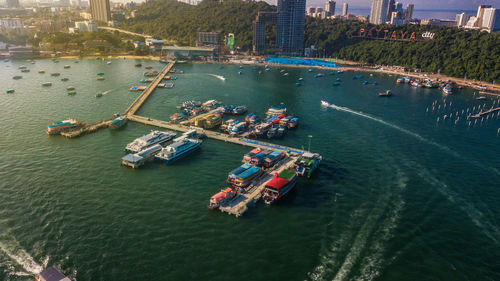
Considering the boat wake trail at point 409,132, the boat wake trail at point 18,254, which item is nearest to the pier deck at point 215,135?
the boat wake trail at point 409,132

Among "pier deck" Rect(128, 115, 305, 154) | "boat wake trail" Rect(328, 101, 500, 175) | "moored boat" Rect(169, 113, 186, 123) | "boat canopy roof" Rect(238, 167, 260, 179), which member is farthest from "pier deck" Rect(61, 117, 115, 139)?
"boat wake trail" Rect(328, 101, 500, 175)

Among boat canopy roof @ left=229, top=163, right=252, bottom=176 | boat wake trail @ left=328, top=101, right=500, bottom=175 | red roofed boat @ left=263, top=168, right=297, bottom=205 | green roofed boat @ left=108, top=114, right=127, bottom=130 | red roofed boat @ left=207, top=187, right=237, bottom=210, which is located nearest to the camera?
red roofed boat @ left=207, top=187, right=237, bottom=210

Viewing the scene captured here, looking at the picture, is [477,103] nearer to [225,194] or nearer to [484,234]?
[484,234]

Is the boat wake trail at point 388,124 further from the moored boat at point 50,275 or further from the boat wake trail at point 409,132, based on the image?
the moored boat at point 50,275

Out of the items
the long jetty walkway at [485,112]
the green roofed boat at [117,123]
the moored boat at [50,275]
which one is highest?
the long jetty walkway at [485,112]

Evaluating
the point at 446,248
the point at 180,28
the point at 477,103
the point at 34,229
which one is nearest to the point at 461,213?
the point at 446,248

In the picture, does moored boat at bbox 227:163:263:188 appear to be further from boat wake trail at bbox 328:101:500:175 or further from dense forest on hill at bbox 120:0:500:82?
dense forest on hill at bbox 120:0:500:82
